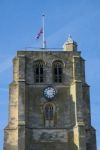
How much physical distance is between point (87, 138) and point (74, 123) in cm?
268

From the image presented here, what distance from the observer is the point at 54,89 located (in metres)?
81.4

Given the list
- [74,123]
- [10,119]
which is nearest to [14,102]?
[10,119]

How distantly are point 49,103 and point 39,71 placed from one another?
15.8 feet

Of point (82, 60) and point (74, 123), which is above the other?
point (82, 60)

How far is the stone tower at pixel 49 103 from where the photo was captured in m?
78.6

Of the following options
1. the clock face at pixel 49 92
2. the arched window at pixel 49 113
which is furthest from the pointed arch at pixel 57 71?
the arched window at pixel 49 113

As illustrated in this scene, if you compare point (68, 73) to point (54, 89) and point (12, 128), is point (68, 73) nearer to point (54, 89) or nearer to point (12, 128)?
point (54, 89)

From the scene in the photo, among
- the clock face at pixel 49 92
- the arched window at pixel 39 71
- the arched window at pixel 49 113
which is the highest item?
the arched window at pixel 39 71

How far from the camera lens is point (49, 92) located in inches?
3194

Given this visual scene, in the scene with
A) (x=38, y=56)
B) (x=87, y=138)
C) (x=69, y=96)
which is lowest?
(x=87, y=138)

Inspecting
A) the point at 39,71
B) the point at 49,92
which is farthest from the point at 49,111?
the point at 39,71

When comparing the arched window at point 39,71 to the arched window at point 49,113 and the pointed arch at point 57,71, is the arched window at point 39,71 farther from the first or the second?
the arched window at point 49,113

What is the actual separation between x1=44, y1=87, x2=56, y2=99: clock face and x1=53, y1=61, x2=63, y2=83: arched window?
1.91 metres

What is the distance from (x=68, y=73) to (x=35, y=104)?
6.22 meters
